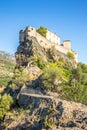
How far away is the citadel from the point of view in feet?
258

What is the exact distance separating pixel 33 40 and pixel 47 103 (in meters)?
27.5

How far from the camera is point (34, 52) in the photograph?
244ft

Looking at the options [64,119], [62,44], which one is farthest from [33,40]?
[64,119]

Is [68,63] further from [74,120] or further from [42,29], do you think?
[74,120]

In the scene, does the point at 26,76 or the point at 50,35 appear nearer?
the point at 26,76

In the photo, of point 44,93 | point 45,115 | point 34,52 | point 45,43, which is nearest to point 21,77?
point 44,93

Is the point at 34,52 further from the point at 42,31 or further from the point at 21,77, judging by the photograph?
the point at 42,31

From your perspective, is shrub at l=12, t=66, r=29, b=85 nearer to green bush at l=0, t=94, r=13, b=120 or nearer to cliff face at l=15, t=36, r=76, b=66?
cliff face at l=15, t=36, r=76, b=66

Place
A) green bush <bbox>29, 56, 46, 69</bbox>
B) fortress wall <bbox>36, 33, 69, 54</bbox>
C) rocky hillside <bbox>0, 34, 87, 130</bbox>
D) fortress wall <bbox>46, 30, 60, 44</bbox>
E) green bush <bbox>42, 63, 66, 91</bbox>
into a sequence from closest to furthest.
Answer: rocky hillside <bbox>0, 34, 87, 130</bbox>
green bush <bbox>42, 63, 66, 91</bbox>
green bush <bbox>29, 56, 46, 69</bbox>
fortress wall <bbox>36, 33, 69, 54</bbox>
fortress wall <bbox>46, 30, 60, 44</bbox>

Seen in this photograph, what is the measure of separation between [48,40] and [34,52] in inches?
348

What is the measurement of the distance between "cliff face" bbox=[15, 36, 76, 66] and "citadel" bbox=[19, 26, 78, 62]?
1.31 meters

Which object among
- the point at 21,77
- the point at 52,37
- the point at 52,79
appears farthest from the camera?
the point at 52,37

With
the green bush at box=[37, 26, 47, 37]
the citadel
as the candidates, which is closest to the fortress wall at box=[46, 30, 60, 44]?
the citadel

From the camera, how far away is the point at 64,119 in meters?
46.3
